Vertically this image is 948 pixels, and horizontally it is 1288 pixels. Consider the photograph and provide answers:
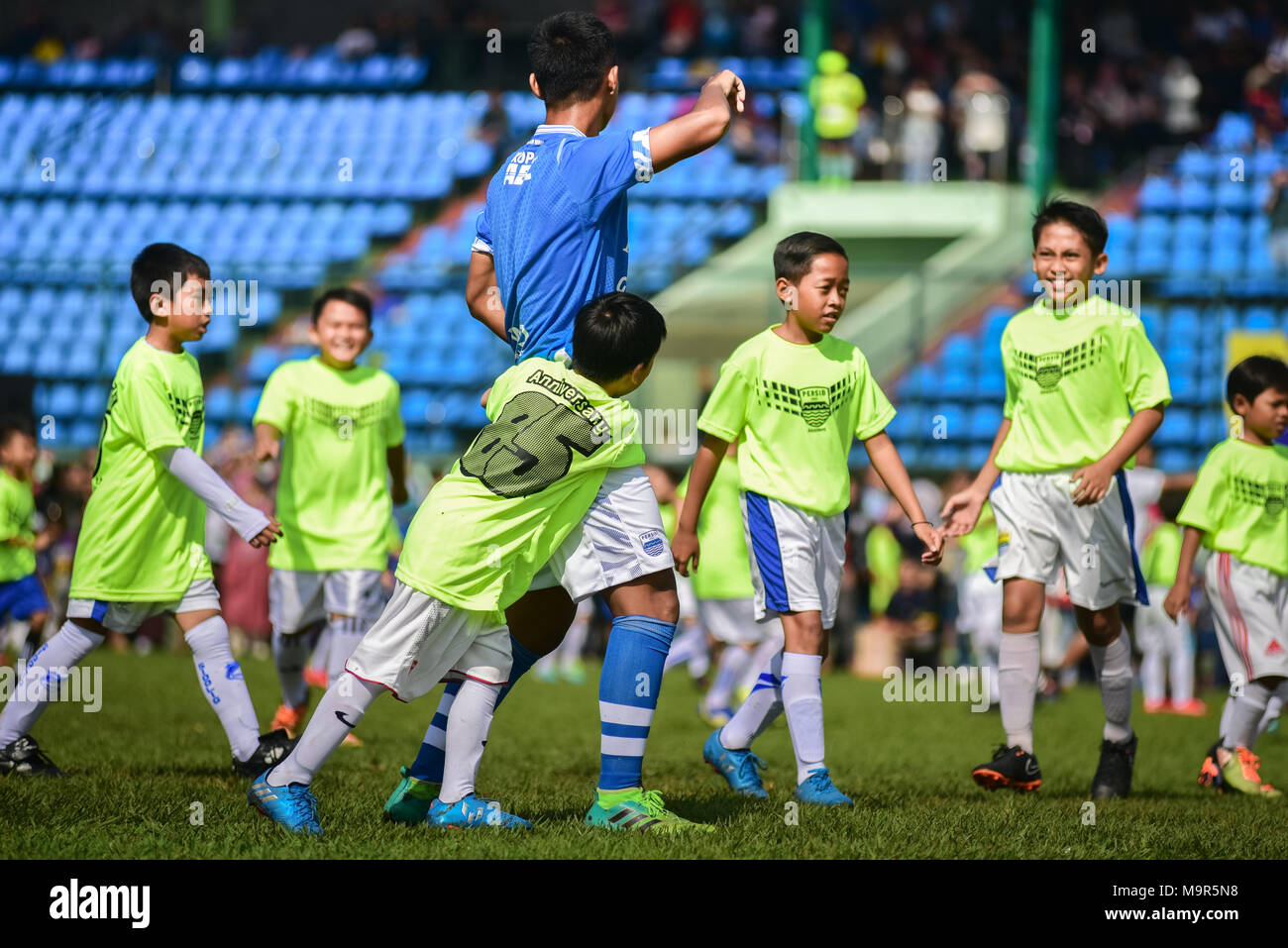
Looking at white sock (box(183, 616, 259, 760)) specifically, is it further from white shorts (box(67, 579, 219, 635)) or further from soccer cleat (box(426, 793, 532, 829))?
soccer cleat (box(426, 793, 532, 829))

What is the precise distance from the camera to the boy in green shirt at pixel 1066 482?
581 cm

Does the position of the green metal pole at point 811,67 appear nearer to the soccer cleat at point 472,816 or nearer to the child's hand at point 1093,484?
the child's hand at point 1093,484

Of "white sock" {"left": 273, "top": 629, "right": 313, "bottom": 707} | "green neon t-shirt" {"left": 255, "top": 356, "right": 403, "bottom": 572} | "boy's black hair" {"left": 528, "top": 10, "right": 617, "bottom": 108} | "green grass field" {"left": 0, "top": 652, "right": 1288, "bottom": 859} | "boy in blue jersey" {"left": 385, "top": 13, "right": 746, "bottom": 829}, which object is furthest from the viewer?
"white sock" {"left": 273, "top": 629, "right": 313, "bottom": 707}

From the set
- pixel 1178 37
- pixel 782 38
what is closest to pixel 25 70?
pixel 782 38

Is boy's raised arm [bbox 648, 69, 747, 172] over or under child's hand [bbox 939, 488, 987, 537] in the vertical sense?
over

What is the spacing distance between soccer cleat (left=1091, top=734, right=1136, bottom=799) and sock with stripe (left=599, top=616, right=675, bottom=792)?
7.80 ft

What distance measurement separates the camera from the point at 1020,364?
19.6ft

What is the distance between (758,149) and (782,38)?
300cm

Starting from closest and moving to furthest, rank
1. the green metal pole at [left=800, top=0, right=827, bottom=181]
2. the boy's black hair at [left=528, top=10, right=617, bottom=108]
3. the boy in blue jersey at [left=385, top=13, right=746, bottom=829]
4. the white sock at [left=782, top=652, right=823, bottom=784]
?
the boy in blue jersey at [left=385, top=13, right=746, bottom=829] < the boy's black hair at [left=528, top=10, right=617, bottom=108] < the white sock at [left=782, top=652, right=823, bottom=784] < the green metal pole at [left=800, top=0, right=827, bottom=181]

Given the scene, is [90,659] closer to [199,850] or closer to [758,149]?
[199,850]

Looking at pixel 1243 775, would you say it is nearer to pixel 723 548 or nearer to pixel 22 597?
pixel 723 548

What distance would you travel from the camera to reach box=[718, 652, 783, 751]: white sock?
18.7ft

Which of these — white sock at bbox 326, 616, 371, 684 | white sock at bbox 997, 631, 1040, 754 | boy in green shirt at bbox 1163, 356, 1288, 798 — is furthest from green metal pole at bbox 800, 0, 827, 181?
white sock at bbox 997, 631, 1040, 754

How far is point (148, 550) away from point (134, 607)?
0.78 ft
